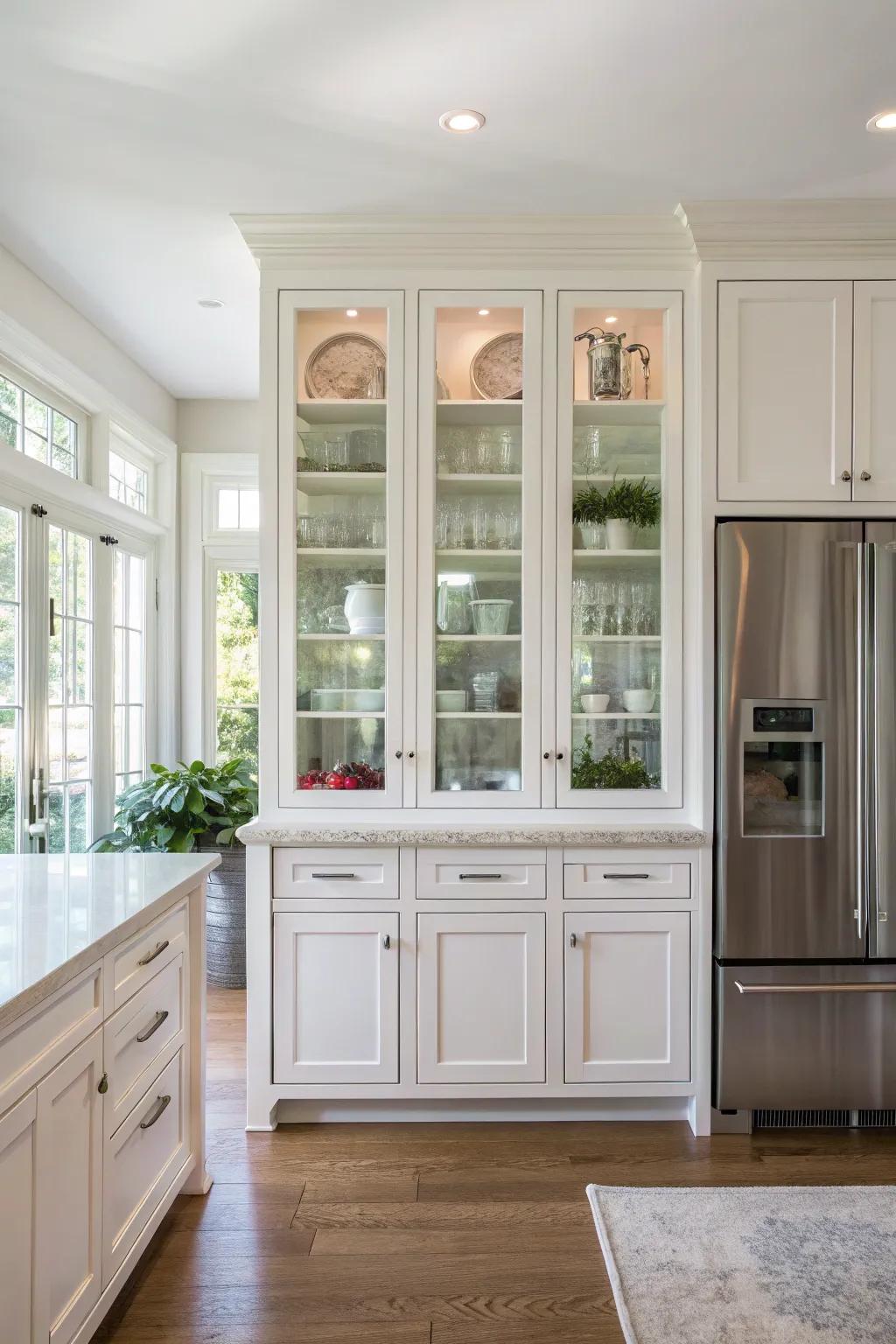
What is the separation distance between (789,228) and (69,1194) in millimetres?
3142

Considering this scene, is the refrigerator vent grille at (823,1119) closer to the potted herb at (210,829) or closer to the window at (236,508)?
the potted herb at (210,829)

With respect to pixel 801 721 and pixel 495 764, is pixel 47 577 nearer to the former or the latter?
pixel 495 764

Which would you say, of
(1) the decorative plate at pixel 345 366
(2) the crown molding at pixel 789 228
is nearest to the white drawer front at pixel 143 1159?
(1) the decorative plate at pixel 345 366

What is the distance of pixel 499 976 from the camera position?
286 cm

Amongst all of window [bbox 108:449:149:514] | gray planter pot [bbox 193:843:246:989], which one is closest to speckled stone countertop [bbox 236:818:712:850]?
gray planter pot [bbox 193:843:246:989]

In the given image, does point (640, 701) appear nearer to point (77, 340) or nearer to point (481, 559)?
point (481, 559)

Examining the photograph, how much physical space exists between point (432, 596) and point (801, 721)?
1222 millimetres

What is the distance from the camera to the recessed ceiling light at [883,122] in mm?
2338

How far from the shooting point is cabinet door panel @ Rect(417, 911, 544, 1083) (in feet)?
9.37

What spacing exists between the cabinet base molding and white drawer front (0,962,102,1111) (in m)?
1.39

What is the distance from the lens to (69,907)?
1.92 metres

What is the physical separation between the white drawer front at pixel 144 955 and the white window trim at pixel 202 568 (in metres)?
A: 2.40

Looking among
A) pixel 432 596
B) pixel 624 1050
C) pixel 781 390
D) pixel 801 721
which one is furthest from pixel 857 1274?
pixel 781 390

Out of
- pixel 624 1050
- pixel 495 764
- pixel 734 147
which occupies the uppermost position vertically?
pixel 734 147
